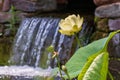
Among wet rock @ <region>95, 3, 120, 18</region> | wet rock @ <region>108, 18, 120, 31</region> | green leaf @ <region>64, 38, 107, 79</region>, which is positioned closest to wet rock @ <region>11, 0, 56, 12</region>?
wet rock @ <region>95, 3, 120, 18</region>

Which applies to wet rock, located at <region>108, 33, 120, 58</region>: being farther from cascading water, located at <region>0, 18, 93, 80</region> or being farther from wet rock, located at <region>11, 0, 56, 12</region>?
wet rock, located at <region>11, 0, 56, 12</region>

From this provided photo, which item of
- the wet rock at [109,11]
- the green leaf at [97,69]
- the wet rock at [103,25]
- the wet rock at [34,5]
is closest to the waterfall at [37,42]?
the wet rock at [34,5]

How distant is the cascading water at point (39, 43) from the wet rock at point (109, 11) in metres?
0.55

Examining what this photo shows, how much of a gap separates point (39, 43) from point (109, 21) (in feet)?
4.59

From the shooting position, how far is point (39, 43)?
5.82 m

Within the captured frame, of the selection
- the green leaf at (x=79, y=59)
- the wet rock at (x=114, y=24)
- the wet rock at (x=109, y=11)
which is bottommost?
the wet rock at (x=114, y=24)

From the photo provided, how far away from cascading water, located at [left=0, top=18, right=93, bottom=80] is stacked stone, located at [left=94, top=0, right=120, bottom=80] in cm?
45

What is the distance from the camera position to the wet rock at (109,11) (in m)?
4.75

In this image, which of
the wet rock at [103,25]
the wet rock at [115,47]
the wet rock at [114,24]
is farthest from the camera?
the wet rock at [103,25]

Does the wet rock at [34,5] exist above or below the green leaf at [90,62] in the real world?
below

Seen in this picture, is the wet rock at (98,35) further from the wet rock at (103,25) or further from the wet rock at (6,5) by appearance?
the wet rock at (6,5)

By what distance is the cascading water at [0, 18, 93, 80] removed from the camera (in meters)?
5.38

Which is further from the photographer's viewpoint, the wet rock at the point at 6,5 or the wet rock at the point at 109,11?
the wet rock at the point at 6,5

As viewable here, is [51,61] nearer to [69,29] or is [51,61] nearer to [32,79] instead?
[32,79]
